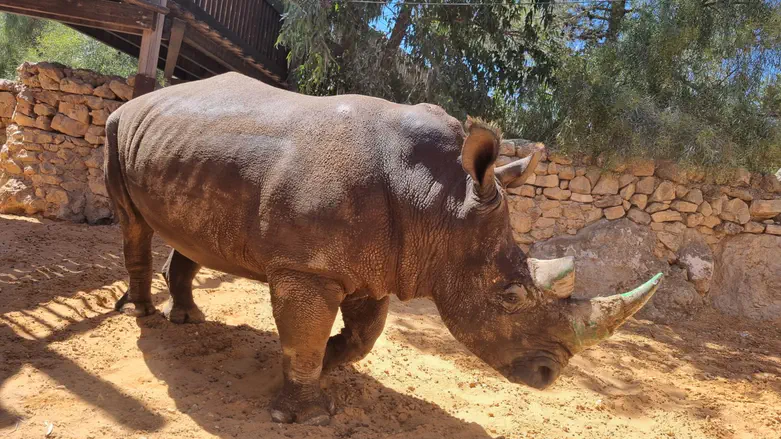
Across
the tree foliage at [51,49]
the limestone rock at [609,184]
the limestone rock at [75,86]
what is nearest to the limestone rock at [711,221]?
the limestone rock at [609,184]

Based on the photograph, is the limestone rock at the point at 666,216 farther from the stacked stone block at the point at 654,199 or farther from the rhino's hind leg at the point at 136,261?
the rhino's hind leg at the point at 136,261

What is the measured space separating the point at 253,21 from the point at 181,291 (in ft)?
23.5

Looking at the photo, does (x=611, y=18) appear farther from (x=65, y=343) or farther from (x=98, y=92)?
(x=65, y=343)

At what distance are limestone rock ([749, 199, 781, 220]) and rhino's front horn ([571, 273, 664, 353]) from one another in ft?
21.3

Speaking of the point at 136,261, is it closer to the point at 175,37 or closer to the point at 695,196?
the point at 175,37

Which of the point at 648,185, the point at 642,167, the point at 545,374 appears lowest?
the point at 545,374

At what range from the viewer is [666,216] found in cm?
827

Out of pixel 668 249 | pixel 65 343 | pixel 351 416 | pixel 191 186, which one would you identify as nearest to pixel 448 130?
pixel 191 186

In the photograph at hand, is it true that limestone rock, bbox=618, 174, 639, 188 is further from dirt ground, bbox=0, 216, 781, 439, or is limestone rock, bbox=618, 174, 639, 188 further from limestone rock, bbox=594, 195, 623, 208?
dirt ground, bbox=0, 216, 781, 439

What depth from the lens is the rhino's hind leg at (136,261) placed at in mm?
4520

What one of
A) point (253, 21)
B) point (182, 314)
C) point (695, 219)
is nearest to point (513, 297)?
point (182, 314)

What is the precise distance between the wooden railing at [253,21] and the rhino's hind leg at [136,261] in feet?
18.2

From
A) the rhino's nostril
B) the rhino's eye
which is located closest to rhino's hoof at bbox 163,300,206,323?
the rhino's eye

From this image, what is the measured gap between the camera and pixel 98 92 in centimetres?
898
